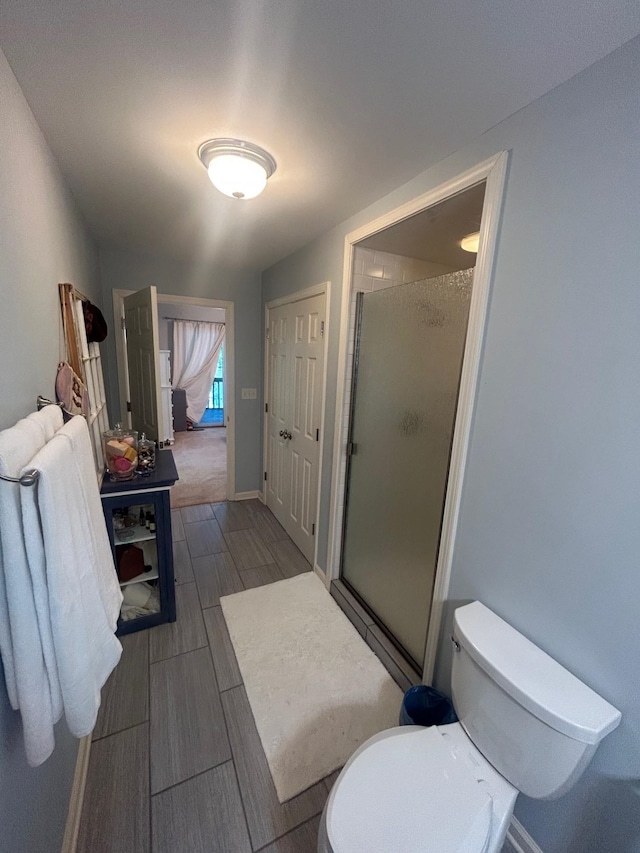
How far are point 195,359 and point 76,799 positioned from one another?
6053 mm

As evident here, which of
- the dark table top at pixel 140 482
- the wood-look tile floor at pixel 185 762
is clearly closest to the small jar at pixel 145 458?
the dark table top at pixel 140 482

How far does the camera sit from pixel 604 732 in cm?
80

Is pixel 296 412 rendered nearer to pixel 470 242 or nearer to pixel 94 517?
pixel 470 242

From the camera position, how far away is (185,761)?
1.29m

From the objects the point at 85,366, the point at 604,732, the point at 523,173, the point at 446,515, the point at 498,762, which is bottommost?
the point at 498,762

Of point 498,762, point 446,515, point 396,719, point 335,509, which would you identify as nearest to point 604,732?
point 498,762

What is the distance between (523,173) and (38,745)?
1.86 meters

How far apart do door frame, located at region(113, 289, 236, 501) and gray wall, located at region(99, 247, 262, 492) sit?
0.12 feet

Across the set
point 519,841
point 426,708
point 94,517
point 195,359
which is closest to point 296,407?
point 94,517

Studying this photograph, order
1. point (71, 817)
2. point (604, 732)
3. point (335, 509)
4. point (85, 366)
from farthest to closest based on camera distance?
point (335, 509), point (85, 366), point (71, 817), point (604, 732)

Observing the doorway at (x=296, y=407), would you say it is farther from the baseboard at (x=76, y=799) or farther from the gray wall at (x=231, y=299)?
the baseboard at (x=76, y=799)

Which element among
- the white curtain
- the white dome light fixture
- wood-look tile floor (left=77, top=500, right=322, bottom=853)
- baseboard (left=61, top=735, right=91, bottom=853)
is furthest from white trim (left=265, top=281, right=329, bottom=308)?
the white curtain

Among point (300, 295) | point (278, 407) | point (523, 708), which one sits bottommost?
point (523, 708)

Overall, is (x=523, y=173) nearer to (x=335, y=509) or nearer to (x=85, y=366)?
(x=335, y=509)
